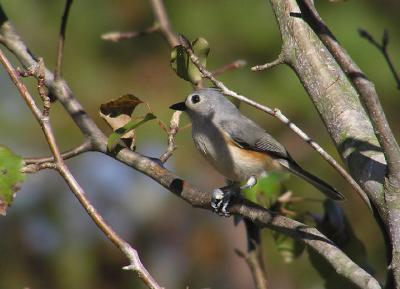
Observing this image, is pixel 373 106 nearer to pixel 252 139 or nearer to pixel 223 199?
pixel 223 199

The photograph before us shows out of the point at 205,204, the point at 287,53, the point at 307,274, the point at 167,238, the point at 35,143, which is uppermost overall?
the point at 35,143

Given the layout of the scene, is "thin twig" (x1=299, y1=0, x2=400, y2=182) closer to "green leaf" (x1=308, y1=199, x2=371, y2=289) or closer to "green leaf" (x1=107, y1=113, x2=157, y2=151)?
"green leaf" (x1=107, y1=113, x2=157, y2=151)

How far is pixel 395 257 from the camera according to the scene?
1.81 meters

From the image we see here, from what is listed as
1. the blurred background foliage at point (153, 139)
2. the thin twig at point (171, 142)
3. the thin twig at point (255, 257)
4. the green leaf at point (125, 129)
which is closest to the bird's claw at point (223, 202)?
the thin twig at point (255, 257)

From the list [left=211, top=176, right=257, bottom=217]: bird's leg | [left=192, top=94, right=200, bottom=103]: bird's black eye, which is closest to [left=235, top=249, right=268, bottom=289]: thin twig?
A: [left=211, top=176, right=257, bottom=217]: bird's leg

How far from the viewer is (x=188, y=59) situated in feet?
8.05

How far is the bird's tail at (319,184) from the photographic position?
3.44 m

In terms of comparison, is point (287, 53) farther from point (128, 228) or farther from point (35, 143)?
point (35, 143)

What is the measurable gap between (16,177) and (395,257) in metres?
1.06

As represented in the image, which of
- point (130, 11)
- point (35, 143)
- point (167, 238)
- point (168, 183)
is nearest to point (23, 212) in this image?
point (35, 143)

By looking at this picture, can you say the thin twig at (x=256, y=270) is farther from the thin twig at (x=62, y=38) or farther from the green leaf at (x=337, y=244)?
the thin twig at (x=62, y=38)

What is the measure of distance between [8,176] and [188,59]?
2.49 feet

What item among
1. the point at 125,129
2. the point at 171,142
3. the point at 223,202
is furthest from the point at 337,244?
the point at 125,129

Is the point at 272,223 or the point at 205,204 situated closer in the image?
the point at 272,223
